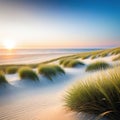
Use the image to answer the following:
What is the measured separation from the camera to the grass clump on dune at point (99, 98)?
1.72m

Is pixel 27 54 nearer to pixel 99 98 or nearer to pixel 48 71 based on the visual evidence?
pixel 48 71

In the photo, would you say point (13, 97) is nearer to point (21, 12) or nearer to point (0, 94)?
point (0, 94)

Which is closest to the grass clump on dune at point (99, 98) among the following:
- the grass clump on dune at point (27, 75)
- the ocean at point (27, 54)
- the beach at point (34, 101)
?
the beach at point (34, 101)

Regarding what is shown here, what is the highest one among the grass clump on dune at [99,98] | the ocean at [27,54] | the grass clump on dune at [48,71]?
the ocean at [27,54]

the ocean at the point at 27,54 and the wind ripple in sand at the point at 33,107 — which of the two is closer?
the wind ripple in sand at the point at 33,107

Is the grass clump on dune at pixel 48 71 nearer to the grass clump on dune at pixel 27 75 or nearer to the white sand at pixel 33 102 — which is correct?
the white sand at pixel 33 102

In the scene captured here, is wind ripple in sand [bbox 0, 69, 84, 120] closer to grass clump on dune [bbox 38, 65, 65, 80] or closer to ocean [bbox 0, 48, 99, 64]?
grass clump on dune [bbox 38, 65, 65, 80]

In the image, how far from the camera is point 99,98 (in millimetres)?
1864

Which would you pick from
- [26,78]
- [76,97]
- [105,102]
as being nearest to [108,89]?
[105,102]

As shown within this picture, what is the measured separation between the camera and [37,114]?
2258 millimetres

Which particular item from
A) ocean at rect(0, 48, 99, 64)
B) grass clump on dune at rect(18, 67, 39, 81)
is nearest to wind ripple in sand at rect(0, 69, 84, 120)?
grass clump on dune at rect(18, 67, 39, 81)

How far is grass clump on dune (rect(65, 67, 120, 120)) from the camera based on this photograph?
1.72 m

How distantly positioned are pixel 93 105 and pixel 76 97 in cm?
25

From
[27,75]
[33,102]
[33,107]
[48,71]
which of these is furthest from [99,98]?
[48,71]
